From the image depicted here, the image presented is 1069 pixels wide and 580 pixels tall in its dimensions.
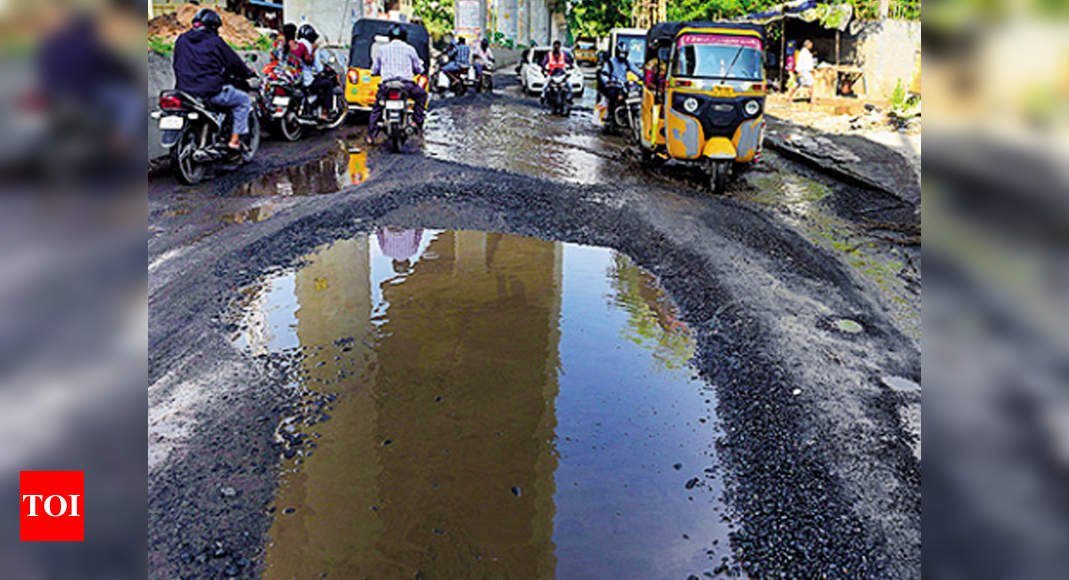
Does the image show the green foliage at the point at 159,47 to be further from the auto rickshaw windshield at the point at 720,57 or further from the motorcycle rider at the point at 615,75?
the motorcycle rider at the point at 615,75

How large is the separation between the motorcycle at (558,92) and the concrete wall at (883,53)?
25.9 ft

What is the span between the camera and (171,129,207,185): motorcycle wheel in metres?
7.83

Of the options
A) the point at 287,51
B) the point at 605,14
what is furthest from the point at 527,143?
the point at 605,14

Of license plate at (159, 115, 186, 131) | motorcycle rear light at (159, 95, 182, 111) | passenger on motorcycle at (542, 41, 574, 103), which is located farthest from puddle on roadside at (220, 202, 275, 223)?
passenger on motorcycle at (542, 41, 574, 103)

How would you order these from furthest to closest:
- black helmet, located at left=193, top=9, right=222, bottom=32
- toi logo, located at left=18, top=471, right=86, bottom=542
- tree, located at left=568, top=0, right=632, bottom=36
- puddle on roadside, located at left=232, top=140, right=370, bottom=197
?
1. tree, located at left=568, top=0, right=632, bottom=36
2. puddle on roadside, located at left=232, top=140, right=370, bottom=197
3. black helmet, located at left=193, top=9, right=222, bottom=32
4. toi logo, located at left=18, top=471, right=86, bottom=542

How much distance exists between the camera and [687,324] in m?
4.98

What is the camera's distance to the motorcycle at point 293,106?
11070 millimetres

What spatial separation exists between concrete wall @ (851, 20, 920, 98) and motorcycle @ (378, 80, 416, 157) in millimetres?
13179

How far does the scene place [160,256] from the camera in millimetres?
5766

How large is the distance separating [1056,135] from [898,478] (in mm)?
2765

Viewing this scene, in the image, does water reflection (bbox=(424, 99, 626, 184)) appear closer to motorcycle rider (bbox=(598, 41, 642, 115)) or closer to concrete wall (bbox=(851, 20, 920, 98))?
motorcycle rider (bbox=(598, 41, 642, 115))

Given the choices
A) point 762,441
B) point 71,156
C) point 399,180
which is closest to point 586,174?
point 399,180

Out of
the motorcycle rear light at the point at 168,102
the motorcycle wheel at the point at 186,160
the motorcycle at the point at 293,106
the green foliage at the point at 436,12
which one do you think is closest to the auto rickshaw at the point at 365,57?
the motorcycle at the point at 293,106

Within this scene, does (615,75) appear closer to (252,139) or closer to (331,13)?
(252,139)
